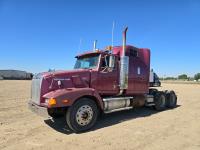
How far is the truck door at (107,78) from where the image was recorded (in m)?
9.85

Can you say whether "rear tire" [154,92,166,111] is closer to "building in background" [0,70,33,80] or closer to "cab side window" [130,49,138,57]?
"cab side window" [130,49,138,57]

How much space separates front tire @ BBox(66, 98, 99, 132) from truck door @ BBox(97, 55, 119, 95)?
1153 millimetres

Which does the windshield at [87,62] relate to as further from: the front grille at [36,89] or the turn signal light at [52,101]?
the turn signal light at [52,101]

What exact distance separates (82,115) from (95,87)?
154 cm

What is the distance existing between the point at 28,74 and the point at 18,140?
78.1m

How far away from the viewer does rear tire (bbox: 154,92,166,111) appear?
43.0 feet

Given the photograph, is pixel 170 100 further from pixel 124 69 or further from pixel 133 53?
pixel 124 69

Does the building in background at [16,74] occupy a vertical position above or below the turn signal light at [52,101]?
above

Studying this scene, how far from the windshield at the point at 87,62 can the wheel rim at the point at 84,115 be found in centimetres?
198

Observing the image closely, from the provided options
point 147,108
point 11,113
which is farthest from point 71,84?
point 147,108

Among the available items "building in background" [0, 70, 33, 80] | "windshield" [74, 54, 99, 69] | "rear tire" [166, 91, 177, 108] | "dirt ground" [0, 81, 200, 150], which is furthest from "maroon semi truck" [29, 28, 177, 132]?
"building in background" [0, 70, 33, 80]

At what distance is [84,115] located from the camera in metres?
8.59

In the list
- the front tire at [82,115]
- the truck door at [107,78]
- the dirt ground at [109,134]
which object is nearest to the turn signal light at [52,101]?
the front tire at [82,115]

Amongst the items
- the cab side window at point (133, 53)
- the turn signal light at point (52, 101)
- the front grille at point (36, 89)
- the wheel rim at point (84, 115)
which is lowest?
the wheel rim at point (84, 115)
